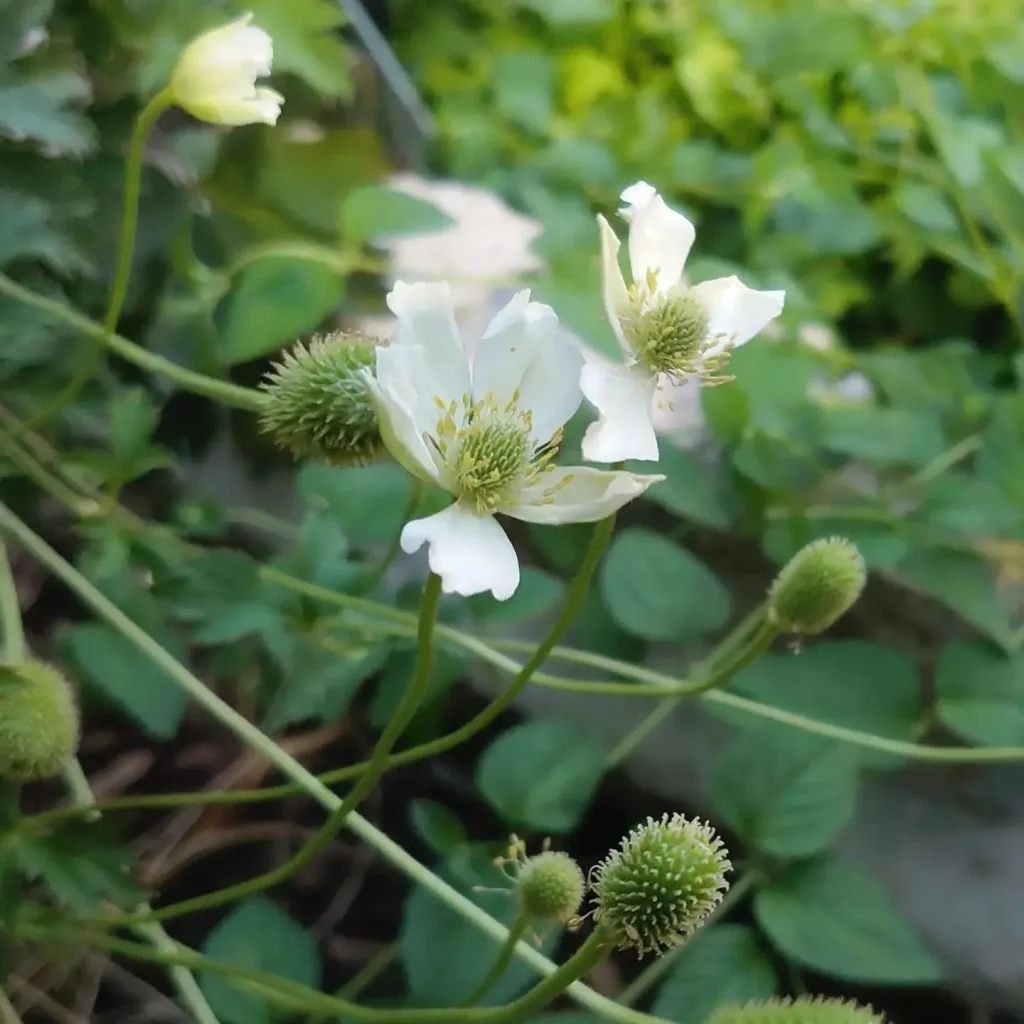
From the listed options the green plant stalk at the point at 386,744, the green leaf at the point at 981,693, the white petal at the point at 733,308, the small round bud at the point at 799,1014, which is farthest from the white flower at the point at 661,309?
the green leaf at the point at 981,693

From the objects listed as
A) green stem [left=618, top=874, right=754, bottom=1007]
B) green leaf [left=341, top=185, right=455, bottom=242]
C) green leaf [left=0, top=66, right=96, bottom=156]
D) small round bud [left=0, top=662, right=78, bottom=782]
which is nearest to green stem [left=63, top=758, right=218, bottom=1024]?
small round bud [left=0, top=662, right=78, bottom=782]

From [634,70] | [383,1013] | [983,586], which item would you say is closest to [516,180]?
[634,70]

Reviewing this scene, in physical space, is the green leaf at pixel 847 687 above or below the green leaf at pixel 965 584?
below

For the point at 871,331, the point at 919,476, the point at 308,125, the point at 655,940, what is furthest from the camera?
the point at 871,331

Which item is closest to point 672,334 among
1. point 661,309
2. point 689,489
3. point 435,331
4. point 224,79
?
point 661,309

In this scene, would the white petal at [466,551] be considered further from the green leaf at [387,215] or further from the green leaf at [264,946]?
the green leaf at [387,215]

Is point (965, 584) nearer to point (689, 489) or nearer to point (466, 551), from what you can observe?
point (689, 489)

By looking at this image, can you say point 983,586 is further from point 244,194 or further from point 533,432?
point 244,194
